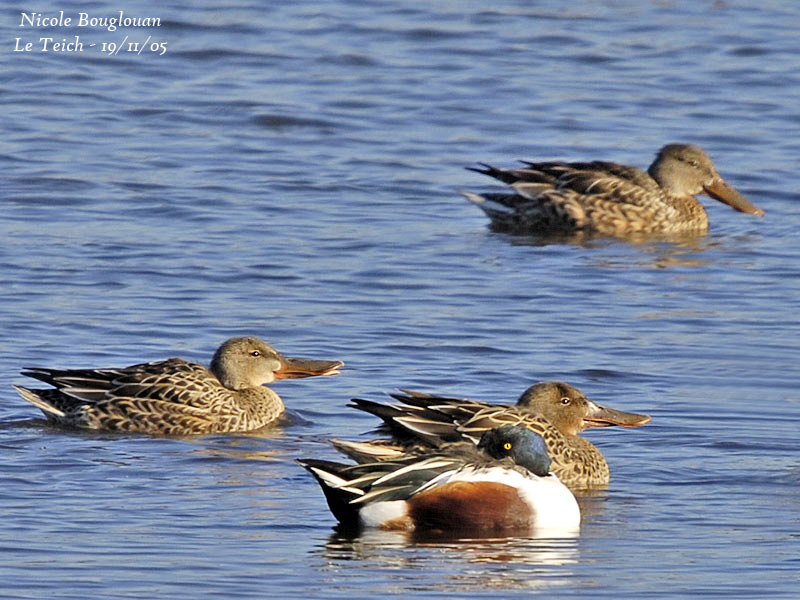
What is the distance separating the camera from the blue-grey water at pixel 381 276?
7.53 metres

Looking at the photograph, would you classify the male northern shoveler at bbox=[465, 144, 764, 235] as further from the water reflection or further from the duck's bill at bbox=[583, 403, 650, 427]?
the water reflection

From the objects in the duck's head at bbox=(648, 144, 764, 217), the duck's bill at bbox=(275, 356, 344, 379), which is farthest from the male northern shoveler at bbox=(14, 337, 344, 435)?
the duck's head at bbox=(648, 144, 764, 217)

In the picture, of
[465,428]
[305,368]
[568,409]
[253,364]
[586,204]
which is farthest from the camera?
[586,204]

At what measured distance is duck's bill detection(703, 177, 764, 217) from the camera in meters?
15.1

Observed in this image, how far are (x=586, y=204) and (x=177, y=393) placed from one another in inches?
223

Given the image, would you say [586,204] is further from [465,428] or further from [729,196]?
[465,428]

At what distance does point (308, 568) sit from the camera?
23.6ft

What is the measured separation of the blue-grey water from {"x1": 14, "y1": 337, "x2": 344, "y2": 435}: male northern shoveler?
0.71 ft

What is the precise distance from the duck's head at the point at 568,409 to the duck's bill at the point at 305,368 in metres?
1.20

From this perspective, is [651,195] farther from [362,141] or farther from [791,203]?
[362,141]

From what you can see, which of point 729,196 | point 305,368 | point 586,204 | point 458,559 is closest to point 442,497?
point 458,559

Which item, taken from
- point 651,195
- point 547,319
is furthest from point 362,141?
point 547,319

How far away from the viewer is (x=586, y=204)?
14953 mm

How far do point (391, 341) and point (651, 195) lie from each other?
4.55 meters
